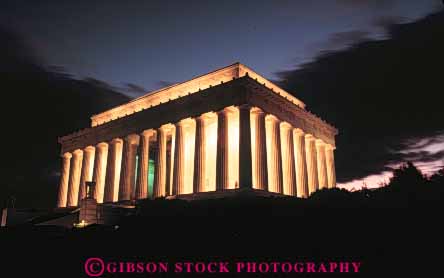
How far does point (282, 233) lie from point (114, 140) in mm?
48801

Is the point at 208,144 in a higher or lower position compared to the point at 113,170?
higher

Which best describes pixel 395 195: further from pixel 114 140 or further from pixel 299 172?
pixel 114 140

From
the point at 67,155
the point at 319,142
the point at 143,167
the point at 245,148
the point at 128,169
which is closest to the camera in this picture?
the point at 245,148

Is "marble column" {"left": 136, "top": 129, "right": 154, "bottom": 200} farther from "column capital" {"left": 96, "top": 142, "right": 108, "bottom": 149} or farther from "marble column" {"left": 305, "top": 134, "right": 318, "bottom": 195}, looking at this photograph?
"marble column" {"left": 305, "top": 134, "right": 318, "bottom": 195}

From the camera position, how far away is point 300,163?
6044cm

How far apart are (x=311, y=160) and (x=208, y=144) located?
19002 mm

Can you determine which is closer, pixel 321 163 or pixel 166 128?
pixel 166 128

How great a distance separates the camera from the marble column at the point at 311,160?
63.7 m

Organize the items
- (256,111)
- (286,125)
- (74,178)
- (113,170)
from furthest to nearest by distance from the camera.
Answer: (74,178) < (113,170) < (286,125) < (256,111)

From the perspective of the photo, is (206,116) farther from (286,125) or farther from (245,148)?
(286,125)

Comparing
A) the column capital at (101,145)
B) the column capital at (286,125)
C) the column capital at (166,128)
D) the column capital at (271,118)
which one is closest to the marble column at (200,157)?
the column capital at (166,128)

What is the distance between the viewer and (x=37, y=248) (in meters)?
22.5

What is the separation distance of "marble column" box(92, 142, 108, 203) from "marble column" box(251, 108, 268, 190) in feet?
101

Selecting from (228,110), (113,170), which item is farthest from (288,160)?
(113,170)
